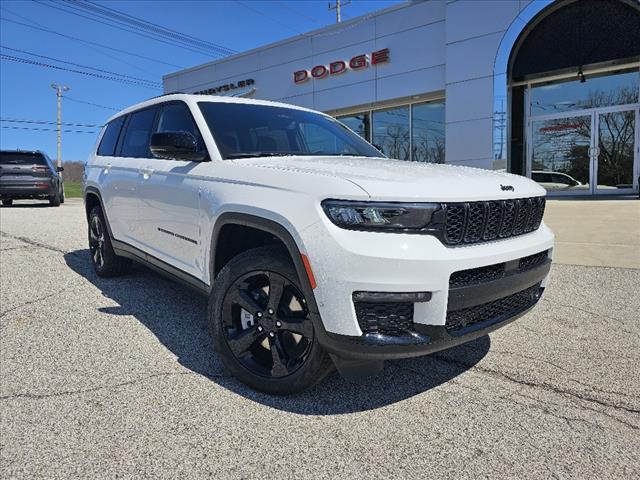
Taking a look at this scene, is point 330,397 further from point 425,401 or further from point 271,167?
point 271,167

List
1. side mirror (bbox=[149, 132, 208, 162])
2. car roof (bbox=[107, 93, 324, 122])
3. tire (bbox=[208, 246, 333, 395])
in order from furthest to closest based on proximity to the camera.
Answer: car roof (bbox=[107, 93, 324, 122]) < side mirror (bbox=[149, 132, 208, 162]) < tire (bbox=[208, 246, 333, 395])

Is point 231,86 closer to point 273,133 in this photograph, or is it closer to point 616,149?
point 616,149

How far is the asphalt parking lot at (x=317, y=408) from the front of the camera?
80.6 inches

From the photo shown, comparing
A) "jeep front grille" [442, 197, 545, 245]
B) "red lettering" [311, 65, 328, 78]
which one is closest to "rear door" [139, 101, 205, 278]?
"jeep front grille" [442, 197, 545, 245]

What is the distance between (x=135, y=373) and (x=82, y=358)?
0.48 meters

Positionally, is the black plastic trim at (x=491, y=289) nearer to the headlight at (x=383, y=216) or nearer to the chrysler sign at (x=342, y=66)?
the headlight at (x=383, y=216)

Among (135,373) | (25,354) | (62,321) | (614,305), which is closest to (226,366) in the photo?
(135,373)

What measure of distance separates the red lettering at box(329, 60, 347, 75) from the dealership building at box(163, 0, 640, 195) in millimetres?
49

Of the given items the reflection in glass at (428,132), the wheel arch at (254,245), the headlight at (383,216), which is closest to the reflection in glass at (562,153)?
the reflection in glass at (428,132)

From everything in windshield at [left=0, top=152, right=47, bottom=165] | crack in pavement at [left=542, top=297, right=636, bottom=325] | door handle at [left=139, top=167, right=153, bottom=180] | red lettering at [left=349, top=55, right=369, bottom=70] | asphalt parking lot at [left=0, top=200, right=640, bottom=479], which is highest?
red lettering at [left=349, top=55, right=369, bottom=70]

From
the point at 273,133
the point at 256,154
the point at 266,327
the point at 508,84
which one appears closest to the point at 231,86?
the point at 508,84

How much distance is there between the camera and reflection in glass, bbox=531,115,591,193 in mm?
14164

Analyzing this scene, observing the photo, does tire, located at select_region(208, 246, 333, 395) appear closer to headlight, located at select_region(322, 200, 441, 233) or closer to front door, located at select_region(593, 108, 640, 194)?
headlight, located at select_region(322, 200, 441, 233)

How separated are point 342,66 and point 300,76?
6.95 feet
